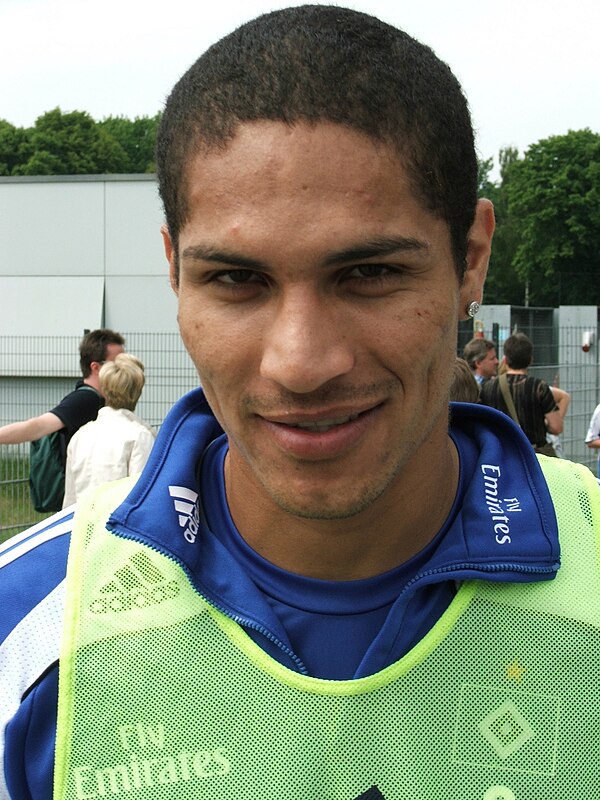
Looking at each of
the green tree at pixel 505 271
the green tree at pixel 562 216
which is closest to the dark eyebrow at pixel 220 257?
the green tree at pixel 562 216

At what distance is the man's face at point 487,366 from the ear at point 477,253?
289 inches

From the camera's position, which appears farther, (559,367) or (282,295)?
(559,367)

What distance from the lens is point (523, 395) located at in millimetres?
8086

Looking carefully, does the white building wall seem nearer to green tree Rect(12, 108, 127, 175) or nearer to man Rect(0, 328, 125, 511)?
man Rect(0, 328, 125, 511)

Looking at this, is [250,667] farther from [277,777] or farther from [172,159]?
[172,159]

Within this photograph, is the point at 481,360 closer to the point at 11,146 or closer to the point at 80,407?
the point at 80,407

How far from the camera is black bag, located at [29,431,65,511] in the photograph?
6.97 metres

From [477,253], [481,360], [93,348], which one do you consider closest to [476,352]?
[481,360]

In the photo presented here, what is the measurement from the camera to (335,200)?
161 cm

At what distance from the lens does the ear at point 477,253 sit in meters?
1.94

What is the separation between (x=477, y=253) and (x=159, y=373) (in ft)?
39.9

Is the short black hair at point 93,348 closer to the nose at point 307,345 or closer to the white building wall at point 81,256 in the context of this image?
the nose at point 307,345

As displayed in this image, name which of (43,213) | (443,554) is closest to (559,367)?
(443,554)

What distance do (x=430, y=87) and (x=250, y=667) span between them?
1005mm
